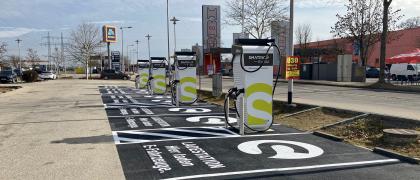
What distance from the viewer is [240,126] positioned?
28.8ft

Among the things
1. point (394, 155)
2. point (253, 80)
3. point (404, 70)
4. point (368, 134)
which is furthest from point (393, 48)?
point (394, 155)

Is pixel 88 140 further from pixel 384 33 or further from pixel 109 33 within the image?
pixel 109 33

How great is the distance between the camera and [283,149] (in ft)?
23.9

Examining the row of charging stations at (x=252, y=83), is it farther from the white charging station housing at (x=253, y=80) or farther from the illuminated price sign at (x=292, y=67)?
the illuminated price sign at (x=292, y=67)

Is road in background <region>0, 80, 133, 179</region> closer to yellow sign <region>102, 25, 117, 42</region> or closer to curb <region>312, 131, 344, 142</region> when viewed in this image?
curb <region>312, 131, 344, 142</region>

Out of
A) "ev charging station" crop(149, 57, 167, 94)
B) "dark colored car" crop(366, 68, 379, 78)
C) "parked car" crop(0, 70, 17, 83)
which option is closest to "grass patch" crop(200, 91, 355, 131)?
"ev charging station" crop(149, 57, 167, 94)

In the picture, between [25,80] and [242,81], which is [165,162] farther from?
[25,80]

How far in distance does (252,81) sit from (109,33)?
227 feet

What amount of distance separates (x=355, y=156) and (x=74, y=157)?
516 centimetres

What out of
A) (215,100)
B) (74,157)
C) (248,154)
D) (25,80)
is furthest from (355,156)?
(25,80)

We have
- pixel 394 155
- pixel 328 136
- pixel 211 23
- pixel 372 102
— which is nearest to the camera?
pixel 394 155

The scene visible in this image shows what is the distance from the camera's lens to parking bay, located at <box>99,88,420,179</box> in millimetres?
5652

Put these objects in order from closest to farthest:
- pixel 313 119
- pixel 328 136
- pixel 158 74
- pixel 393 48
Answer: pixel 328 136 → pixel 313 119 → pixel 158 74 → pixel 393 48

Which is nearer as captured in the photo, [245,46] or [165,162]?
[165,162]
